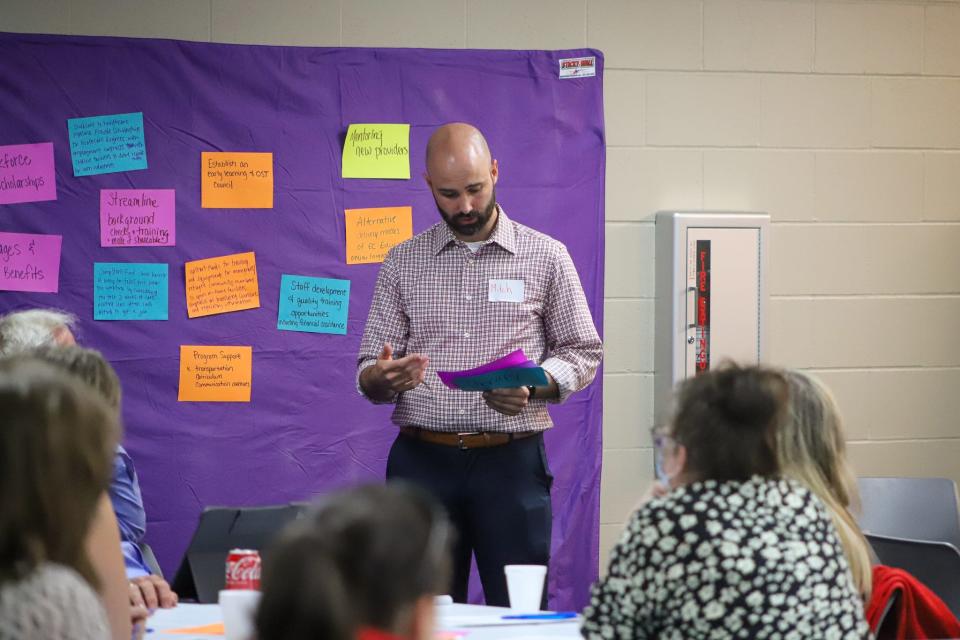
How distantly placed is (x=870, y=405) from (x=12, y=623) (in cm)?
376

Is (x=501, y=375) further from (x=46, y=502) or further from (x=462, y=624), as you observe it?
(x=46, y=502)

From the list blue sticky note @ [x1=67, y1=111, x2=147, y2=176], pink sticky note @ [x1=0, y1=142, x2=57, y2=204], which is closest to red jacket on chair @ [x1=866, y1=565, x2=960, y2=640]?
blue sticky note @ [x1=67, y1=111, x2=147, y2=176]

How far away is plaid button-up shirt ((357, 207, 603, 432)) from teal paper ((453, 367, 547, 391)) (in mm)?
214

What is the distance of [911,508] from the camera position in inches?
122

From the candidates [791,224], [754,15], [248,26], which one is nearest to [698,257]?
[791,224]

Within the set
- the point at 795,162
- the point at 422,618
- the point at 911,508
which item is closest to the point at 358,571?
the point at 422,618

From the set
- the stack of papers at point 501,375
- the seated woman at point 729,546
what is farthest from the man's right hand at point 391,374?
the seated woman at point 729,546

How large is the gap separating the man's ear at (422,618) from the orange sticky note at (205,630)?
1.10m

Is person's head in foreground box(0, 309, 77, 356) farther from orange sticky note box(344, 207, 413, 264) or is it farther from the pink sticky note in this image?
orange sticky note box(344, 207, 413, 264)

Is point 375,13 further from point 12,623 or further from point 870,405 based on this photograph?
point 12,623

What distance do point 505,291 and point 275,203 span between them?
1.21 metres

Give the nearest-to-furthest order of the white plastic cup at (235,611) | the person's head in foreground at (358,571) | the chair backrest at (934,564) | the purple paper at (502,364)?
the person's head in foreground at (358,571), the white plastic cup at (235,611), the chair backrest at (934,564), the purple paper at (502,364)

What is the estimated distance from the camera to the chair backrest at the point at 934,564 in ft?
8.01

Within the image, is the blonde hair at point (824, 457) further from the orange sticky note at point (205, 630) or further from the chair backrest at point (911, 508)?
the chair backrest at point (911, 508)
